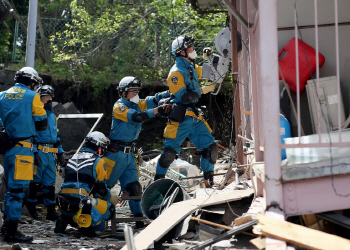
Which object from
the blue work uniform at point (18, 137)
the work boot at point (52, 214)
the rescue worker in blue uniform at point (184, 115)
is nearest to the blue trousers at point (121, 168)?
the rescue worker in blue uniform at point (184, 115)

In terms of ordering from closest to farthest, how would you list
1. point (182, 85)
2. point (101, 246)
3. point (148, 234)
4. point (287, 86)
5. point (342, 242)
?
point (342, 242), point (148, 234), point (287, 86), point (101, 246), point (182, 85)

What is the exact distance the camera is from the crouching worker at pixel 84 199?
26.7 ft

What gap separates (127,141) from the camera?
9.34 meters

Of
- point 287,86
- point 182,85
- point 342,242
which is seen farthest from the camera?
point 182,85

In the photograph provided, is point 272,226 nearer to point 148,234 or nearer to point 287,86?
point 148,234

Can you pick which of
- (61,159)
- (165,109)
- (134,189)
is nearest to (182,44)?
(165,109)

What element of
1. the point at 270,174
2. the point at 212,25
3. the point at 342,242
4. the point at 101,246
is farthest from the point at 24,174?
the point at 212,25

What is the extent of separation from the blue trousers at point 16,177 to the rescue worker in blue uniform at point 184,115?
7.32 feet

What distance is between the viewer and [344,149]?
15.1 ft

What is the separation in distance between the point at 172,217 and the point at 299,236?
1.71 m

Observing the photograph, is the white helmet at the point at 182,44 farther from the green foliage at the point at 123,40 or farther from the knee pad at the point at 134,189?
the green foliage at the point at 123,40

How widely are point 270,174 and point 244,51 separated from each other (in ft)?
13.2

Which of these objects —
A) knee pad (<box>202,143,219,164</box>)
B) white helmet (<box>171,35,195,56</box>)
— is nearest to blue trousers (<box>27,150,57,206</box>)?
knee pad (<box>202,143,219,164</box>)

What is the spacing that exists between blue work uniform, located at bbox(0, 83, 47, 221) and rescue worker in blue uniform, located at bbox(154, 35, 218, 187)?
6.87 feet
